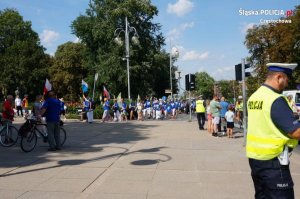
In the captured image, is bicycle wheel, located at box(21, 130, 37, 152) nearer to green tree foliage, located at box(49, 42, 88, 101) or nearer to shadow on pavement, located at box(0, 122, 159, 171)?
shadow on pavement, located at box(0, 122, 159, 171)

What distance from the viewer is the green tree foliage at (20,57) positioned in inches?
2506

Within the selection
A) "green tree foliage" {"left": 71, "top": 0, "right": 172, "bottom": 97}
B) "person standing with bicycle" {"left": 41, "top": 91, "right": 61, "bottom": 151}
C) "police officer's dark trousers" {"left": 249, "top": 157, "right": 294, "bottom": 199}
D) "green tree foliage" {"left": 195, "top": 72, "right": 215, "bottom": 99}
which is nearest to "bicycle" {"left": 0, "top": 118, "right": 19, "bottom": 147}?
"person standing with bicycle" {"left": 41, "top": 91, "right": 61, "bottom": 151}

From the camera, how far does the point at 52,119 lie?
1204cm

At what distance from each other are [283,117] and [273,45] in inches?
1910

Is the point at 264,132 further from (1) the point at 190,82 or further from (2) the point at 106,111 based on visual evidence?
(1) the point at 190,82

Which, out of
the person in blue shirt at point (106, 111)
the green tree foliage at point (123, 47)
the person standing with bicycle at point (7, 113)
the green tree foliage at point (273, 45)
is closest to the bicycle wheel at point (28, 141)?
the person standing with bicycle at point (7, 113)

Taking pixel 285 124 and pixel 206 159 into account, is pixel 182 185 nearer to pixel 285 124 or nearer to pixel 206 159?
pixel 206 159

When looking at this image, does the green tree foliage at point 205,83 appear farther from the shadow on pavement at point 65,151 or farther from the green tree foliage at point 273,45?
the shadow on pavement at point 65,151

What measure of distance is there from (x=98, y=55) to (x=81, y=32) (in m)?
5.18

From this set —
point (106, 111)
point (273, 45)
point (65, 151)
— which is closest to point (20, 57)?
point (273, 45)

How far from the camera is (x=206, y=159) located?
10.6 metres

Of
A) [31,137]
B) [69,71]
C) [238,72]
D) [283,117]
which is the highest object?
[69,71]

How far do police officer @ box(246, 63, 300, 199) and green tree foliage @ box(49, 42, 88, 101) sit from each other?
68.6 meters

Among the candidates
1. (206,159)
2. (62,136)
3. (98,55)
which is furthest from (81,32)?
(206,159)
